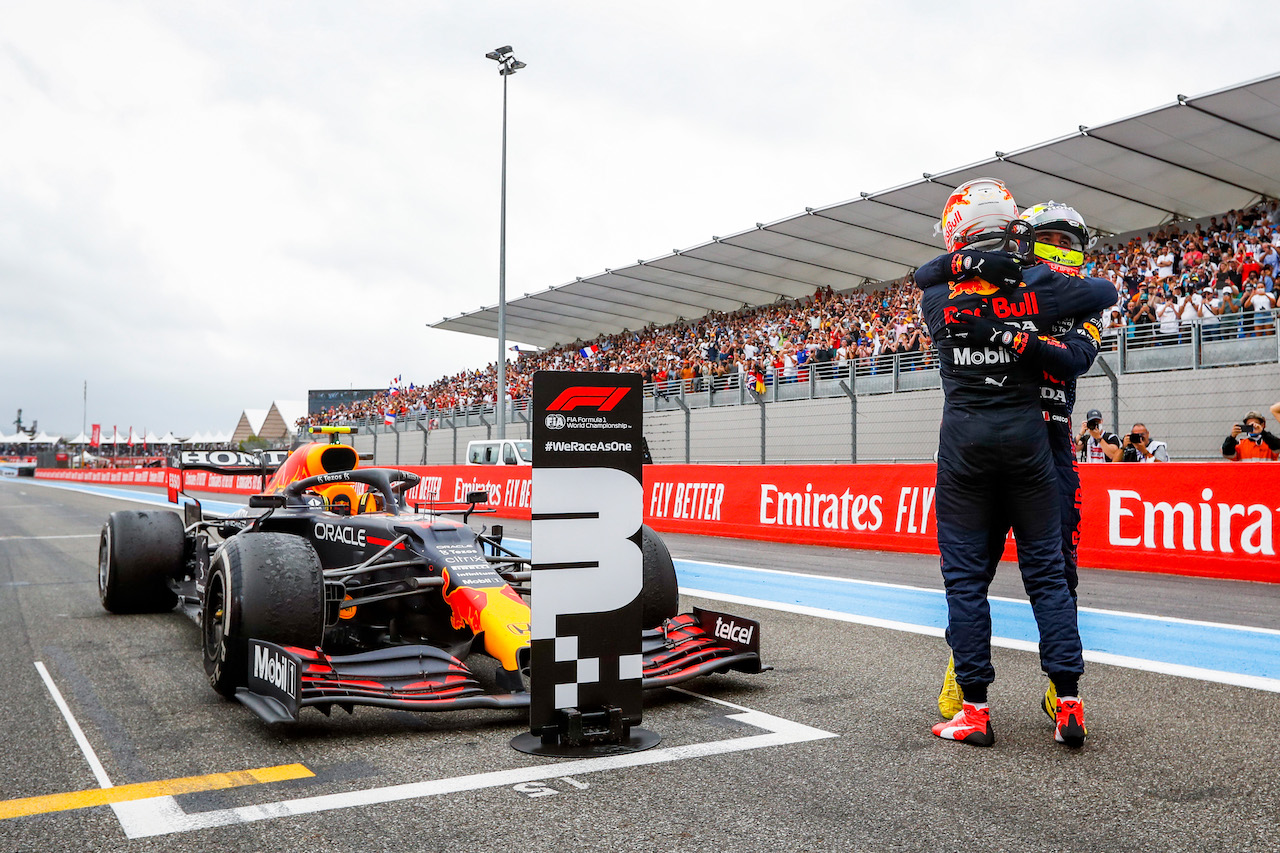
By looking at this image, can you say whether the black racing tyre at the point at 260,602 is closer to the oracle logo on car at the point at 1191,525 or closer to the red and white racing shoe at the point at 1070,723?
the red and white racing shoe at the point at 1070,723

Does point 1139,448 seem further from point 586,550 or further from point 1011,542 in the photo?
point 586,550

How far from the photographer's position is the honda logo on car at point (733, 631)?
4.77 meters

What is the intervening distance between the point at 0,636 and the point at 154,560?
1.13 m

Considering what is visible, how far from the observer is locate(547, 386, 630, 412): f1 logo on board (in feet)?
12.0

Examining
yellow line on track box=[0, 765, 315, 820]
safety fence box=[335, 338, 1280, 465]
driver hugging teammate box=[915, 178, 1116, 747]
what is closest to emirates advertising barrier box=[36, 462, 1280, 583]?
driver hugging teammate box=[915, 178, 1116, 747]

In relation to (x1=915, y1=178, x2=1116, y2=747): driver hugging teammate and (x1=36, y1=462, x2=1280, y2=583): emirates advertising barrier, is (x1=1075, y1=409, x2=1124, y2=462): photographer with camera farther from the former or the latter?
(x1=915, y1=178, x2=1116, y2=747): driver hugging teammate

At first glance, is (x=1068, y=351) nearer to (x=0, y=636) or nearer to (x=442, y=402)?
(x=0, y=636)

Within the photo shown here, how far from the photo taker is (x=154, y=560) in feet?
24.0

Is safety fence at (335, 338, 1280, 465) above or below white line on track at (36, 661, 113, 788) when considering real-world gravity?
above

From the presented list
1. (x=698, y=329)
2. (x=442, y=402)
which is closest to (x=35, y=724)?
(x=698, y=329)

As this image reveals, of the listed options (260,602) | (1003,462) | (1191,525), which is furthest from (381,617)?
(1191,525)

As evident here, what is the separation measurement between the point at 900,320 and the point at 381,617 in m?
17.1

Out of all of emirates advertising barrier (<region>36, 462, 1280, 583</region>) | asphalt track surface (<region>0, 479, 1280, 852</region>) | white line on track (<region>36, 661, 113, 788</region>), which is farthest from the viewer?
emirates advertising barrier (<region>36, 462, 1280, 583</region>)

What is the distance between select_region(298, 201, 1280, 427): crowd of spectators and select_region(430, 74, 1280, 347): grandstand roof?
1.99 feet
